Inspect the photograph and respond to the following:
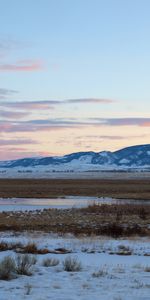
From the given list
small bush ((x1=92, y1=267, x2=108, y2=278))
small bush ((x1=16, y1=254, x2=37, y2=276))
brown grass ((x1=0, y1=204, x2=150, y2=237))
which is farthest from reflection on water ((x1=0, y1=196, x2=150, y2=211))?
small bush ((x1=92, y1=267, x2=108, y2=278))

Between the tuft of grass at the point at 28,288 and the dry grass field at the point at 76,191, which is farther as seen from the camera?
the dry grass field at the point at 76,191

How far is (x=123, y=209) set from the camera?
3177 cm

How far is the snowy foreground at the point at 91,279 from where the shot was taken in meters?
8.75

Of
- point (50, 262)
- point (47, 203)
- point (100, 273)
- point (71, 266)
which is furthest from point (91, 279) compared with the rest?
point (47, 203)

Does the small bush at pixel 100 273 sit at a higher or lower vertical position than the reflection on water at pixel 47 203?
lower

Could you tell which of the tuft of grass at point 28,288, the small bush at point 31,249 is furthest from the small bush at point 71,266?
the small bush at point 31,249

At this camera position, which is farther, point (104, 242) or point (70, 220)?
point (70, 220)

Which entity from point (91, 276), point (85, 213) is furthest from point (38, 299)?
point (85, 213)

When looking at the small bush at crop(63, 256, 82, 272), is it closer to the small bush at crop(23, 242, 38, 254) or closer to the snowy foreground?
the snowy foreground

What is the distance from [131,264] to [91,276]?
2403mm

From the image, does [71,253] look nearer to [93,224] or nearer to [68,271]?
[68,271]

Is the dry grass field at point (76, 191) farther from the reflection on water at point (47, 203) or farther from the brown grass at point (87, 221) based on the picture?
the brown grass at point (87, 221)

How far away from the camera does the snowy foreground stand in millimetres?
8750

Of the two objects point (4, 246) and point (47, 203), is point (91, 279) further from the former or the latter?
point (47, 203)
